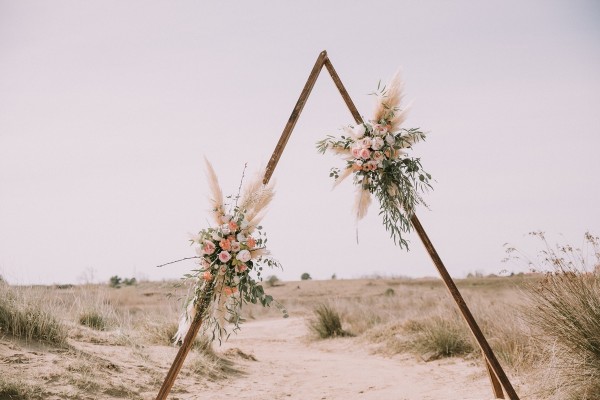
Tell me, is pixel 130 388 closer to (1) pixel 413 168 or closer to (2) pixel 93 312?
(2) pixel 93 312

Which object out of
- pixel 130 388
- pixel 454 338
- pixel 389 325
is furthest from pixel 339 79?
pixel 389 325

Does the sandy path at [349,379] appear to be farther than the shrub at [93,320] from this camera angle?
No

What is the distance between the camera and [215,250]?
3.78m


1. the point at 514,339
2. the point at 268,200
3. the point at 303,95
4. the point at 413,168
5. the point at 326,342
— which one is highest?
the point at 303,95

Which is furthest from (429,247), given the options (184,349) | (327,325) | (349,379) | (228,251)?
(327,325)

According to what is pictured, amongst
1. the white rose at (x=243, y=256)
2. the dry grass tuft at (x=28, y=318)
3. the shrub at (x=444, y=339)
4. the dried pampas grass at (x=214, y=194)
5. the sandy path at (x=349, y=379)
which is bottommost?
the sandy path at (x=349, y=379)

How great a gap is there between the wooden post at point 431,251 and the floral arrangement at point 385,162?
191 millimetres

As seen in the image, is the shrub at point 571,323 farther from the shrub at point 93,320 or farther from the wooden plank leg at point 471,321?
the shrub at point 93,320

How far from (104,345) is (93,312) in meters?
1.33

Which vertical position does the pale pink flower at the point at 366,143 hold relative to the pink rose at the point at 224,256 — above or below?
above

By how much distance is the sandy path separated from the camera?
18.4 ft

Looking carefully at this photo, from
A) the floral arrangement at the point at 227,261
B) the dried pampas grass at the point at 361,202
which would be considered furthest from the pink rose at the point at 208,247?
the dried pampas grass at the point at 361,202

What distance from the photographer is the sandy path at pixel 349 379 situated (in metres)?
5.60

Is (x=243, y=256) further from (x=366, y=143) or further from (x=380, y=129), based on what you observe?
(x=380, y=129)
